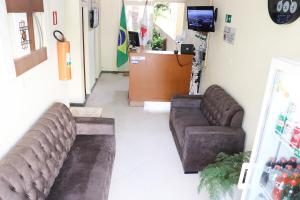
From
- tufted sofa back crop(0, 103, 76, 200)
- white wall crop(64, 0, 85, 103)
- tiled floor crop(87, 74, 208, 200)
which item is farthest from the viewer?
white wall crop(64, 0, 85, 103)

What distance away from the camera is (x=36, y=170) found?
5.88 feet

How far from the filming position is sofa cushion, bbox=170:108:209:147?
3.19m

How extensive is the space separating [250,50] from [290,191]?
1.73 metres

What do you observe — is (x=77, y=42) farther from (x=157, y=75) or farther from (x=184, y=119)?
(x=184, y=119)

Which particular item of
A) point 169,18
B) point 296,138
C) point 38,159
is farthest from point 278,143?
point 169,18

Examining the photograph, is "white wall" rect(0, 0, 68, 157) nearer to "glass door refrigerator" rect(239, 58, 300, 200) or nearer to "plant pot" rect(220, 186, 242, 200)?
"glass door refrigerator" rect(239, 58, 300, 200)

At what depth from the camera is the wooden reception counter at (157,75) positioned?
4820 mm

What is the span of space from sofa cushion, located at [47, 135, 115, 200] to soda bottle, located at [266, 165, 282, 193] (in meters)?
1.25

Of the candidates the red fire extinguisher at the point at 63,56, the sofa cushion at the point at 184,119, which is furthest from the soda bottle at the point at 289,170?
the red fire extinguisher at the point at 63,56

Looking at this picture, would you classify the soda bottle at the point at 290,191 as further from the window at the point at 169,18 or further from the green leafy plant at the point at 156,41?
the green leafy plant at the point at 156,41

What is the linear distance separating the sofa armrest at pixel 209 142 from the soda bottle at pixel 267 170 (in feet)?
3.26

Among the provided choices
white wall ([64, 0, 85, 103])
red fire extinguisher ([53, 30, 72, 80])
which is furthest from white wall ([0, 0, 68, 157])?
white wall ([64, 0, 85, 103])

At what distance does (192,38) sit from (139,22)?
2.05 metres

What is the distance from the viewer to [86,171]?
2189 millimetres
